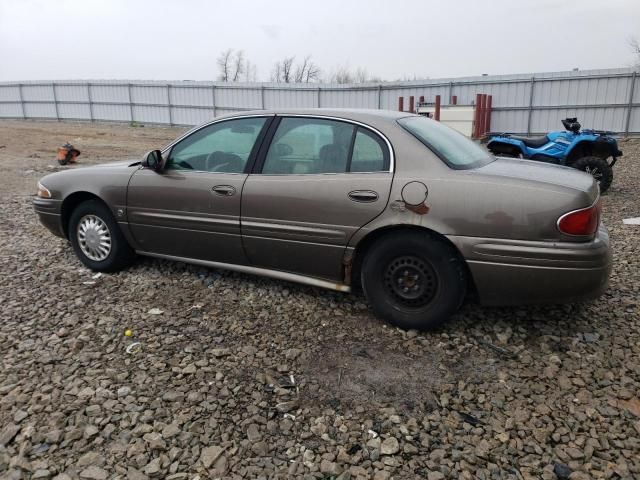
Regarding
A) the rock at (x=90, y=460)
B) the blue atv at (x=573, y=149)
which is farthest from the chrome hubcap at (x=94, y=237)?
the blue atv at (x=573, y=149)

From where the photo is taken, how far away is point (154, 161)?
13.8 feet

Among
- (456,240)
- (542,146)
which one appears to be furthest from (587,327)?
(542,146)

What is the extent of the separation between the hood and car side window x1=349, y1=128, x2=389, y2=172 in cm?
62

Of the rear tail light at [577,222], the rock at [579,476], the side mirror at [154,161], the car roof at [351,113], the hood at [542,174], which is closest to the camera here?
the rock at [579,476]

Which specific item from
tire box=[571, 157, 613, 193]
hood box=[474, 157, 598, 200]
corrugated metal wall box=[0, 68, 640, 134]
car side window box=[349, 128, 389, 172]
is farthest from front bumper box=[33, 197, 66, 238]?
corrugated metal wall box=[0, 68, 640, 134]

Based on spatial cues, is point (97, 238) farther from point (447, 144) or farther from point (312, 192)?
point (447, 144)

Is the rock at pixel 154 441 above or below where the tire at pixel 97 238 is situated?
below

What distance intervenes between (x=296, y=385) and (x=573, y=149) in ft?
25.4

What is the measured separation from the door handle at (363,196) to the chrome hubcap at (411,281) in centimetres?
44

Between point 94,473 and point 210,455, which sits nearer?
point 94,473

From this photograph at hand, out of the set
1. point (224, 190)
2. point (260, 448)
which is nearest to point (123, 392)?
point (260, 448)

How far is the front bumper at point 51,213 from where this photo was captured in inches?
188

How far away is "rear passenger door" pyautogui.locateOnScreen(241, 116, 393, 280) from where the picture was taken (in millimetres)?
3451

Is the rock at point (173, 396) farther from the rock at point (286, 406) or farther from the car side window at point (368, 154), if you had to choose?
the car side window at point (368, 154)
